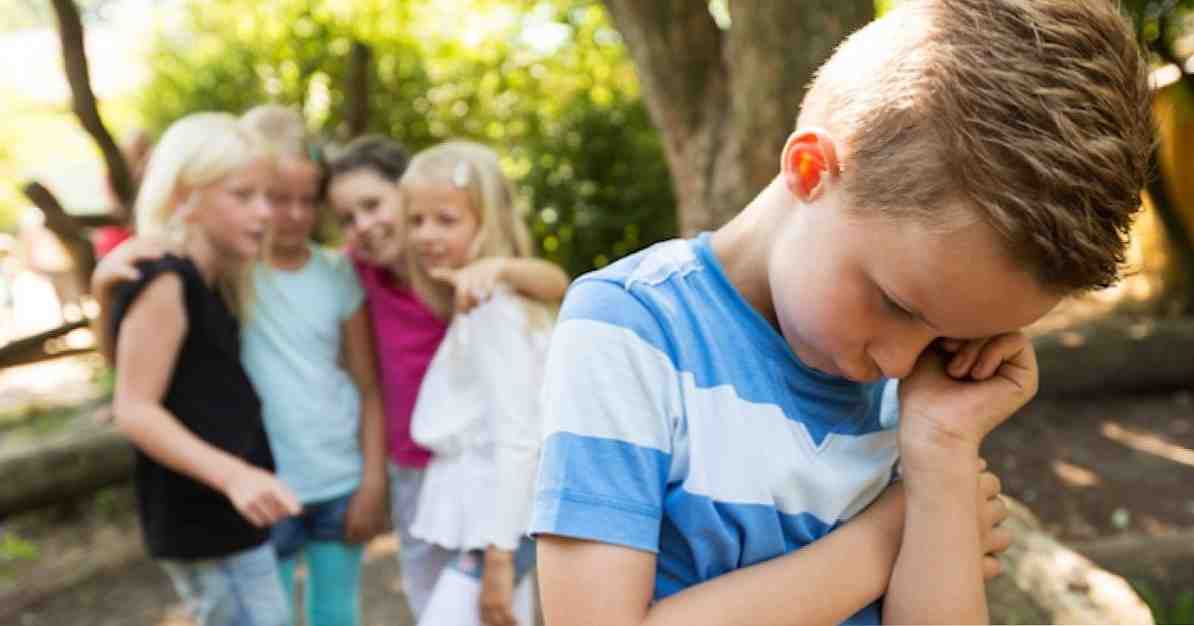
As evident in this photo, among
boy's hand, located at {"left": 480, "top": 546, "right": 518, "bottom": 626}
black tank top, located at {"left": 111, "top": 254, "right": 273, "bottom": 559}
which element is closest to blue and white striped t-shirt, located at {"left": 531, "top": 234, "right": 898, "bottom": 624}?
boy's hand, located at {"left": 480, "top": 546, "right": 518, "bottom": 626}

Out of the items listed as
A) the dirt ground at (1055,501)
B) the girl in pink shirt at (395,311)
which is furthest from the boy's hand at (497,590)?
the dirt ground at (1055,501)

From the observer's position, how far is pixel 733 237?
1.27 meters

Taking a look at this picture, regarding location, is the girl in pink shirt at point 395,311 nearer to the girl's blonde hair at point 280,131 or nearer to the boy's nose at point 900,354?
the girl's blonde hair at point 280,131

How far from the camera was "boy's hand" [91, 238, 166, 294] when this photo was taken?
2.56m

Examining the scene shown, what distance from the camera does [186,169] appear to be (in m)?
2.80

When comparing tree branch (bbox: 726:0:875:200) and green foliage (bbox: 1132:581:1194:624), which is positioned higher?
tree branch (bbox: 726:0:875:200)

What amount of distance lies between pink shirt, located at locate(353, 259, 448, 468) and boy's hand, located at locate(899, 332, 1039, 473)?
191 centimetres

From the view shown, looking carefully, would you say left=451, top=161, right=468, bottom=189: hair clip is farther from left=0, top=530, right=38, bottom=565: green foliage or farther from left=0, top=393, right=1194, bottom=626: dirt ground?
left=0, top=530, right=38, bottom=565: green foliage

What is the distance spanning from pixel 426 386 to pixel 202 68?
814 cm

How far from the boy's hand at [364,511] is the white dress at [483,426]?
12.5 inches

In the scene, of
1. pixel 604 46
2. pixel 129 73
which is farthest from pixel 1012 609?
pixel 129 73

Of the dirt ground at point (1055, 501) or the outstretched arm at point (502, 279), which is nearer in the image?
the outstretched arm at point (502, 279)

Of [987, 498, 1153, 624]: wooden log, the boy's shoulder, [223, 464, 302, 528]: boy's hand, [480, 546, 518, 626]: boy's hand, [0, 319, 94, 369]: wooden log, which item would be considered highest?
the boy's shoulder

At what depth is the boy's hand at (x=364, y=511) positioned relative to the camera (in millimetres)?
3176
